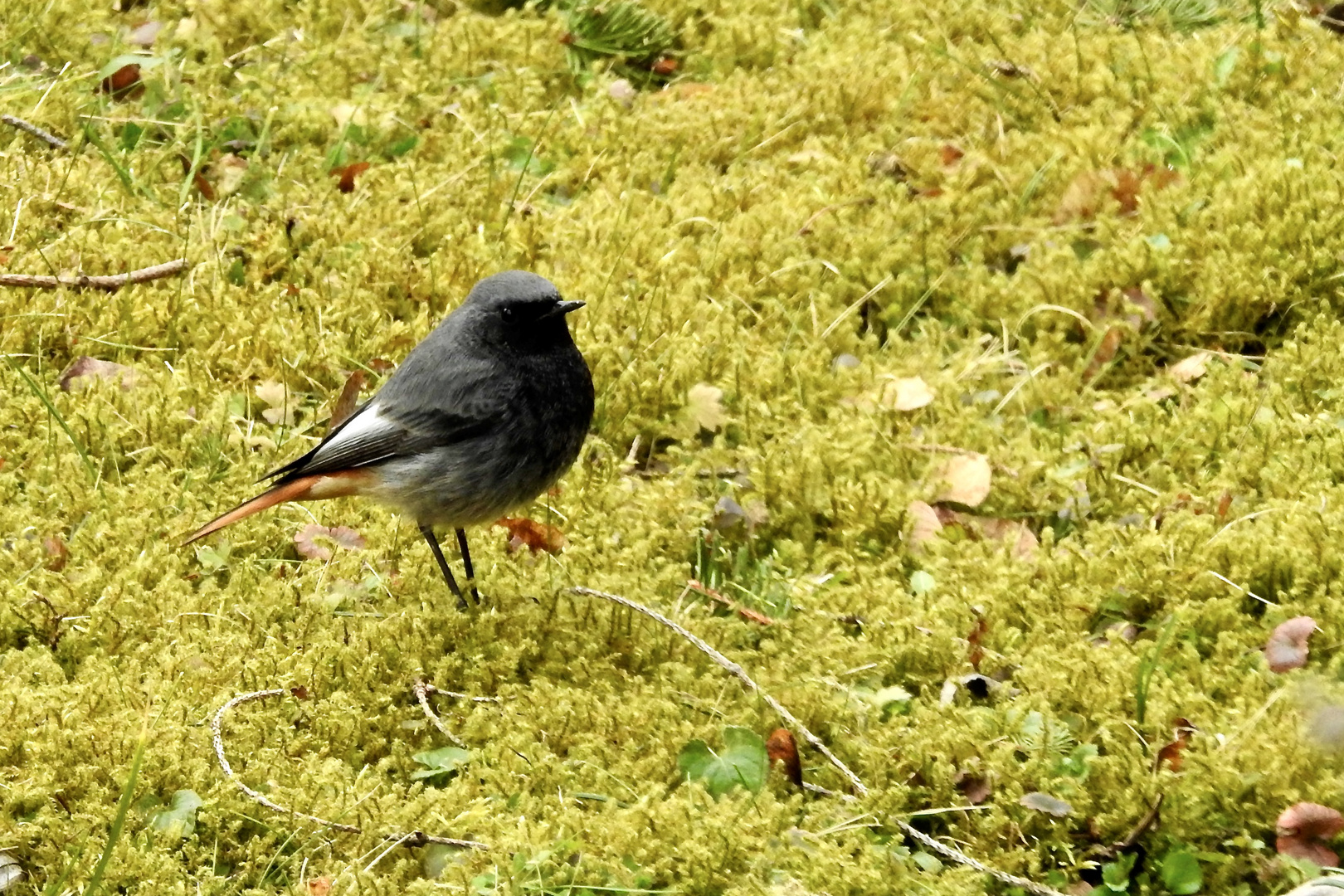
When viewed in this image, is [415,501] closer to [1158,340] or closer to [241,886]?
[241,886]

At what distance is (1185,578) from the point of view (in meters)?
4.59

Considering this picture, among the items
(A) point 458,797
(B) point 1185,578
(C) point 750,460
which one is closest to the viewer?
(A) point 458,797

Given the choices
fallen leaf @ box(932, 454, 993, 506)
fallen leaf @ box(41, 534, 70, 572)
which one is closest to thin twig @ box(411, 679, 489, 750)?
fallen leaf @ box(41, 534, 70, 572)

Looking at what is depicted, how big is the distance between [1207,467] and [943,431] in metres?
0.96

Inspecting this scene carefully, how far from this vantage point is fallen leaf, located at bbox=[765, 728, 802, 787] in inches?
161

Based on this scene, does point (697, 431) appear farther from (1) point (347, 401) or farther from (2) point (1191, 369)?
(2) point (1191, 369)

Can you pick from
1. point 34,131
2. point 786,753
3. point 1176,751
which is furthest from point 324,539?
point 34,131

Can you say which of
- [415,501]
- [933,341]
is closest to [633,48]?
[933,341]

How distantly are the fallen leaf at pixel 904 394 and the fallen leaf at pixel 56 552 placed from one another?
301cm

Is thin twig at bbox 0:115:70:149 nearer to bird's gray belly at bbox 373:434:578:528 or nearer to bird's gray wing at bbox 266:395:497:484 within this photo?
bird's gray wing at bbox 266:395:497:484

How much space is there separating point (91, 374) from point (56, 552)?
3.65 ft

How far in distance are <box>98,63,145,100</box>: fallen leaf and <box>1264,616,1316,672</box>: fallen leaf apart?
5.95m

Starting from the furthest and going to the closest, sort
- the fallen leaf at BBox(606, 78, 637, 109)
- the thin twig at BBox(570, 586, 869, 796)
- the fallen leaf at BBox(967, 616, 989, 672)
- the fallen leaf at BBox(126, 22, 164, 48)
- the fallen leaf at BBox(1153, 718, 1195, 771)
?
the fallen leaf at BBox(126, 22, 164, 48)
the fallen leaf at BBox(606, 78, 637, 109)
the fallen leaf at BBox(967, 616, 989, 672)
the thin twig at BBox(570, 586, 869, 796)
the fallen leaf at BBox(1153, 718, 1195, 771)

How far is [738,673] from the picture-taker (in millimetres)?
4375
